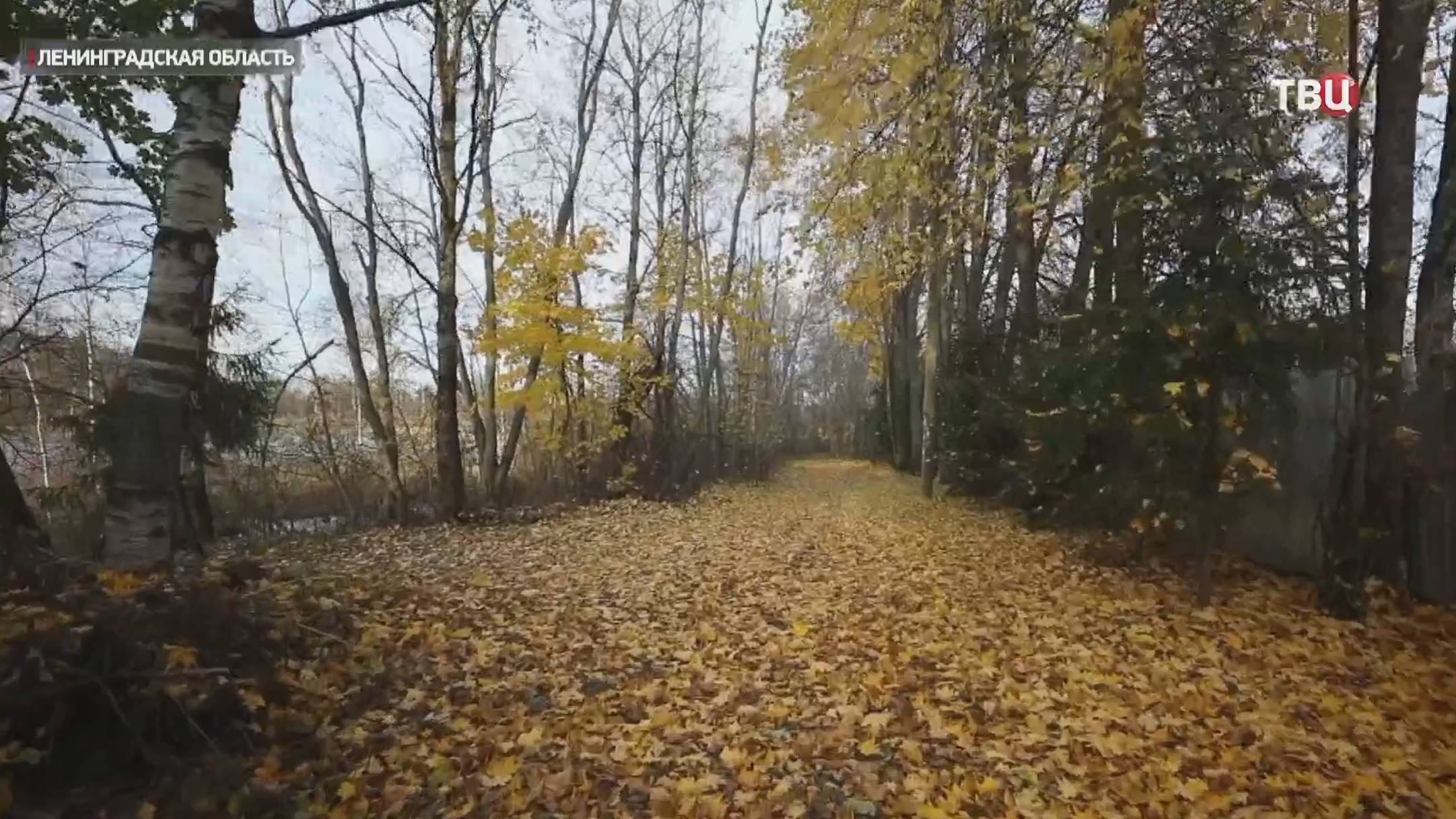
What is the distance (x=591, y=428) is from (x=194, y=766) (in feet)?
37.3

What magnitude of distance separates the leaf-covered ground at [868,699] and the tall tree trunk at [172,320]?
3.47ft

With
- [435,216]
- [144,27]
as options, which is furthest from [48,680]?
A: [435,216]

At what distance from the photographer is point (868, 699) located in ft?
12.5

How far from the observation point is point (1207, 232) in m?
4.85

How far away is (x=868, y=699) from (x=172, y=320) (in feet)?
13.1

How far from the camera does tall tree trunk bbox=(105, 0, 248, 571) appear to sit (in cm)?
347

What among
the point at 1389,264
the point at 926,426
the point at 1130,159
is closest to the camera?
the point at 1389,264

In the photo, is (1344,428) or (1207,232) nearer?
(1207,232)

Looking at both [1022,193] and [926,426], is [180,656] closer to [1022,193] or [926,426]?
[1022,193]

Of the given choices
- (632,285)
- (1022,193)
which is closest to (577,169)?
(632,285)

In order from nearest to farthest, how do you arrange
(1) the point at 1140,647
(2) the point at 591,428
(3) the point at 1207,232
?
(1) the point at 1140,647, (3) the point at 1207,232, (2) the point at 591,428

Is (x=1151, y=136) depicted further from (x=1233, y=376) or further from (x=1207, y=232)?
(x=1233, y=376)

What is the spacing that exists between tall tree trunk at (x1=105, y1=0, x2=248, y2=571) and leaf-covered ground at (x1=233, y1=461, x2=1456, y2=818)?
3.47 ft

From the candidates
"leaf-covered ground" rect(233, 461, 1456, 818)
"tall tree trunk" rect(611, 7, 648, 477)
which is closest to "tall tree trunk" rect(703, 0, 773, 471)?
"tall tree trunk" rect(611, 7, 648, 477)
